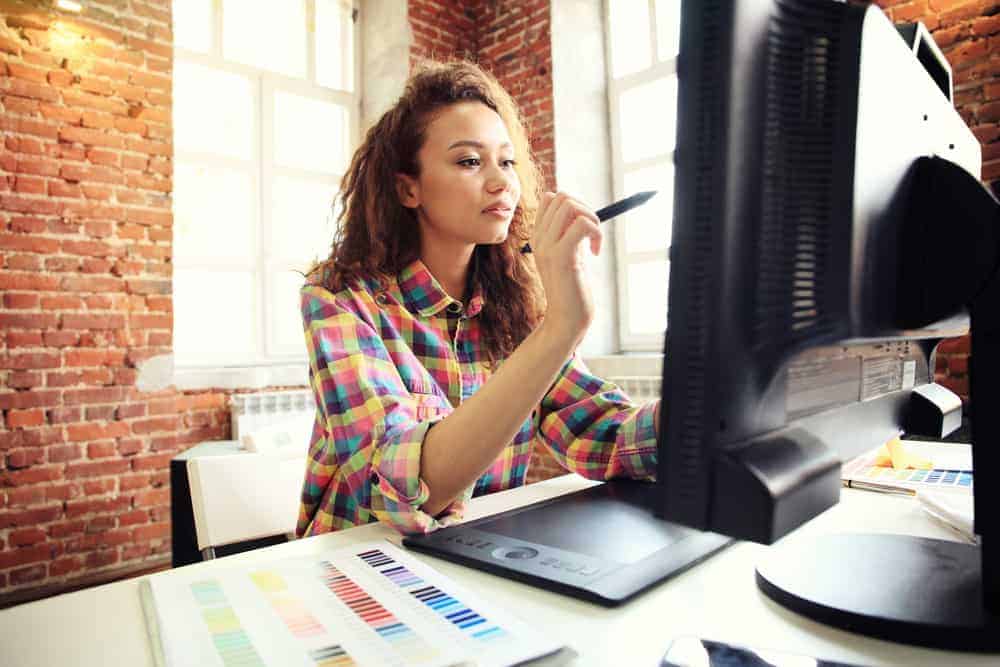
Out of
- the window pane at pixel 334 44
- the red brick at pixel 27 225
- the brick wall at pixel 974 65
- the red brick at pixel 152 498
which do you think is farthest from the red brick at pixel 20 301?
the brick wall at pixel 974 65

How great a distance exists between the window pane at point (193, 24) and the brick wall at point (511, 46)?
110cm

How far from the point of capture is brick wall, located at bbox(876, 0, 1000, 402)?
2.28m

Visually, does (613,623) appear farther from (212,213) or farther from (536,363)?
(212,213)

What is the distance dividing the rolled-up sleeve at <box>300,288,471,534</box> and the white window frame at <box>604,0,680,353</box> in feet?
9.10

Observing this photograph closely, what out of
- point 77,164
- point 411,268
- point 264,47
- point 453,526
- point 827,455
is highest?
point 264,47

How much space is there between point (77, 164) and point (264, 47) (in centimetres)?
137

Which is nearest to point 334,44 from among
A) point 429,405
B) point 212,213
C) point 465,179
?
point 212,213

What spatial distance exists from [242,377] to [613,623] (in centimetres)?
306

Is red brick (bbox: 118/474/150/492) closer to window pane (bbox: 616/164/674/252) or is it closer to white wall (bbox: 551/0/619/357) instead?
white wall (bbox: 551/0/619/357)

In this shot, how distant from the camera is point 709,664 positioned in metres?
0.42

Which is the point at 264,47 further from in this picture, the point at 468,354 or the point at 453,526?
the point at 453,526

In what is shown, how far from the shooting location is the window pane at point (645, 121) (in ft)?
12.1

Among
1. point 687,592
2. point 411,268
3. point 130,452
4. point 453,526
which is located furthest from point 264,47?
point 687,592

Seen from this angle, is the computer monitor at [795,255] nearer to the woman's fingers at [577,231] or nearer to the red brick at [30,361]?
the woman's fingers at [577,231]
